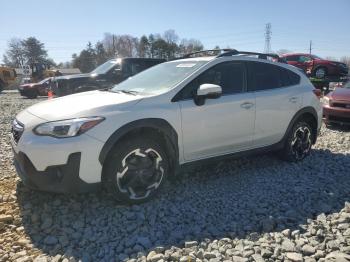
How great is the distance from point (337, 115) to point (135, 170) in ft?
21.4

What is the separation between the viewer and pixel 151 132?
152 inches

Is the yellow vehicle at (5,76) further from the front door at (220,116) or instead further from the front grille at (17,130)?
the front door at (220,116)

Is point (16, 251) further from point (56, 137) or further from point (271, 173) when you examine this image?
point (271, 173)

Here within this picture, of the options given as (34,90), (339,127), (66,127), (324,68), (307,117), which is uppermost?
(324,68)

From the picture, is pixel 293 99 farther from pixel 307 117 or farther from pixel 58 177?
pixel 58 177

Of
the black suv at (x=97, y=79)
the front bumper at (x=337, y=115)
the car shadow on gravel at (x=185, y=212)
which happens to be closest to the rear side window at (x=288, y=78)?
the car shadow on gravel at (x=185, y=212)

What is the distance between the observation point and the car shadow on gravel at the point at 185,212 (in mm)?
3182

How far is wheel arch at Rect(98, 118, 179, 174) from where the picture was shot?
347cm

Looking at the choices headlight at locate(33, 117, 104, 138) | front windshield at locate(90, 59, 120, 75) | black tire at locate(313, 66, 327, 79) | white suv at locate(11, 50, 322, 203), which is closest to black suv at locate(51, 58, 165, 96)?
front windshield at locate(90, 59, 120, 75)

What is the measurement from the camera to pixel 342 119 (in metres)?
8.39

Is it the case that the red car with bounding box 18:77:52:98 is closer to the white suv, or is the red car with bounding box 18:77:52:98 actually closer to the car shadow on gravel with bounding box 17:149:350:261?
the white suv

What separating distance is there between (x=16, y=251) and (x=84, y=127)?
1.27 meters

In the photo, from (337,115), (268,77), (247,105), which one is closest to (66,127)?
(247,105)

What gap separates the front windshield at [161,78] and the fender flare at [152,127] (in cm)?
46
